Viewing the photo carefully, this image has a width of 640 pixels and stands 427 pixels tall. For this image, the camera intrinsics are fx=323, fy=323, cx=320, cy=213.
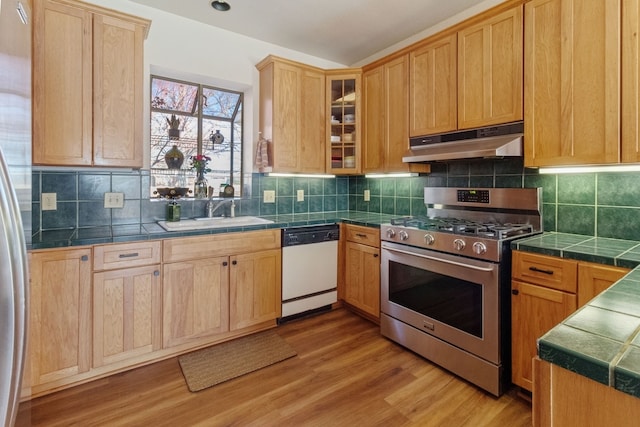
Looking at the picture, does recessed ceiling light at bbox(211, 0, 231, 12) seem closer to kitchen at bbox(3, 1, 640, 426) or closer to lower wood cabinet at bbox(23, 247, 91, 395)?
kitchen at bbox(3, 1, 640, 426)

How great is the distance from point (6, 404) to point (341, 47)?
11.4 feet

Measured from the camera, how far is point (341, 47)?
3.32m

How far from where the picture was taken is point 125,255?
2.06m

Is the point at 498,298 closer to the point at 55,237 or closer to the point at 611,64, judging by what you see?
the point at 611,64

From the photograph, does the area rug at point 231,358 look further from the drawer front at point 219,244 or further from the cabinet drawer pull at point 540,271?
the cabinet drawer pull at point 540,271

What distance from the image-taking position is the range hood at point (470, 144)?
2.05 meters

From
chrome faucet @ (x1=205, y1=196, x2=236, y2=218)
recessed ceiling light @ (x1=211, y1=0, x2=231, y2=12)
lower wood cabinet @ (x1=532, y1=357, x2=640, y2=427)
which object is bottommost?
lower wood cabinet @ (x1=532, y1=357, x2=640, y2=427)

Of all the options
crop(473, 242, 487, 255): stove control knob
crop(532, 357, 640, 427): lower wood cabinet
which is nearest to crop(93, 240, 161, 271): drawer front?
crop(473, 242, 487, 255): stove control knob

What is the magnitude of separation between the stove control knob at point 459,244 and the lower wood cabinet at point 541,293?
0.28 m

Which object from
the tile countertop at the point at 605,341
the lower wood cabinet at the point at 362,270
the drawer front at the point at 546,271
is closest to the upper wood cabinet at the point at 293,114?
the lower wood cabinet at the point at 362,270

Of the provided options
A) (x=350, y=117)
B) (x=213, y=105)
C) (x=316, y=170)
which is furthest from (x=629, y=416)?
(x=213, y=105)

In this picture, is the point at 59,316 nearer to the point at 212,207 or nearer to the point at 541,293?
the point at 212,207

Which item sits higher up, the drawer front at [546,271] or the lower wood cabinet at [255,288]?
the drawer front at [546,271]

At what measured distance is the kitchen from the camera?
1987 millimetres
